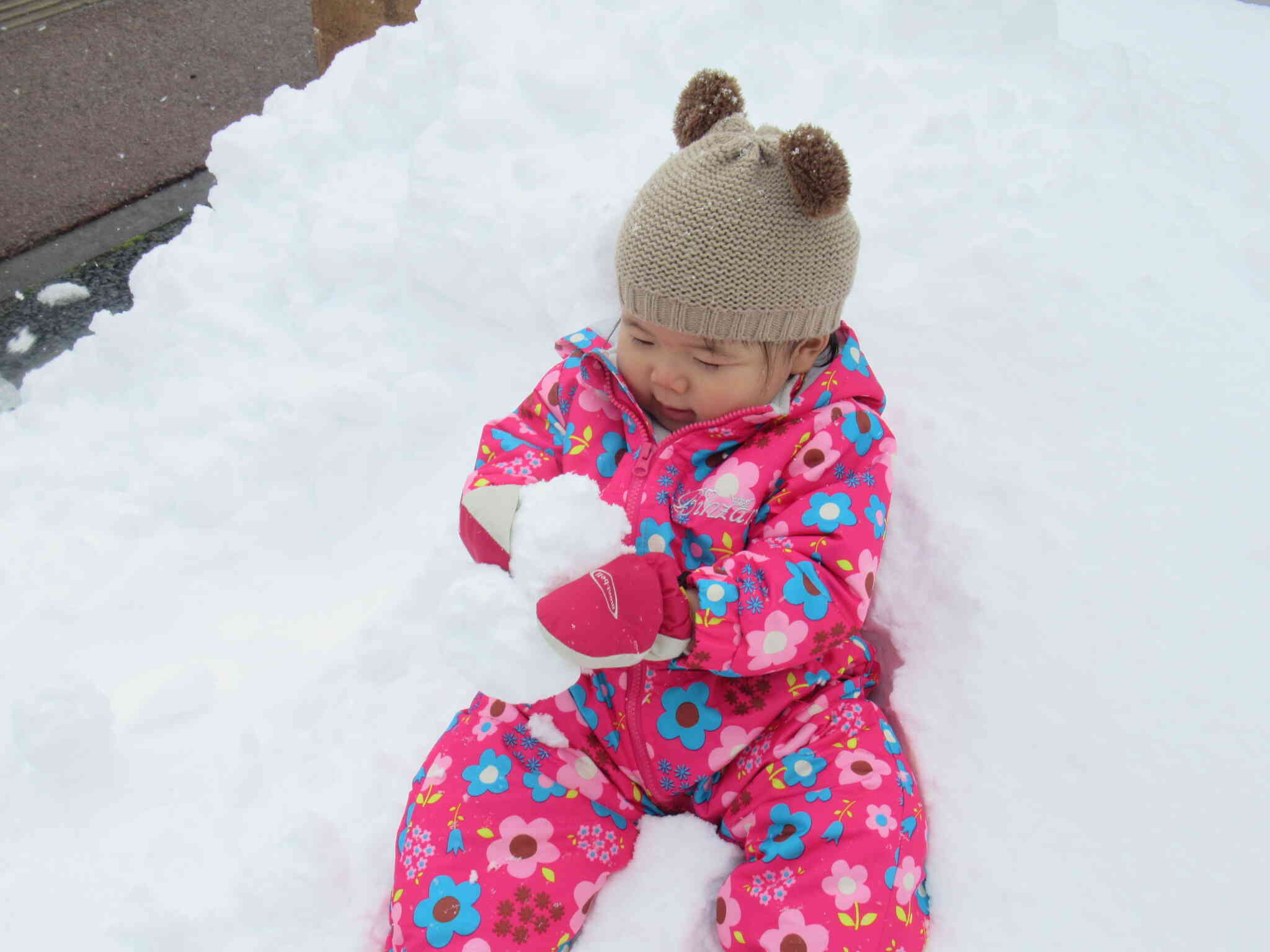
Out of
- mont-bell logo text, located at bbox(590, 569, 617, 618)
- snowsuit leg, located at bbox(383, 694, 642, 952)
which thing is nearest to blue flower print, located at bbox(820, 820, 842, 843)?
snowsuit leg, located at bbox(383, 694, 642, 952)

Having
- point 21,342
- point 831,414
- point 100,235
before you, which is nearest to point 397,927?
point 831,414

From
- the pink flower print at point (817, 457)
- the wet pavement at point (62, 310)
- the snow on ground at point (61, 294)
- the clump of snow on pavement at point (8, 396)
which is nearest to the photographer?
the pink flower print at point (817, 457)

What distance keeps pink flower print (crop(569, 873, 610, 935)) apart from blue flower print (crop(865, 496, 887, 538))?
0.68m

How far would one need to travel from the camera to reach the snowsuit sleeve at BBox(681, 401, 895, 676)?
1320 millimetres

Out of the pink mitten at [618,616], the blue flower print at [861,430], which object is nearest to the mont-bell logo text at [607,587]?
the pink mitten at [618,616]

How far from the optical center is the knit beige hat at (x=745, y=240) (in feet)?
4.25

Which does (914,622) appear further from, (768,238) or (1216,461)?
(768,238)

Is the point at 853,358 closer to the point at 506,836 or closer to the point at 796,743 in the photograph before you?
the point at 796,743

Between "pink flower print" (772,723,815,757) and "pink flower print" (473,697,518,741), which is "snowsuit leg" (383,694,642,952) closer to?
"pink flower print" (473,697,518,741)

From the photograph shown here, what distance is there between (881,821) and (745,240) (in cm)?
85

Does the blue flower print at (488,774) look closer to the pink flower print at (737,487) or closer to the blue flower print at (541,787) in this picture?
the blue flower print at (541,787)

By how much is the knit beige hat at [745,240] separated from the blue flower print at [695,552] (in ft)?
1.09

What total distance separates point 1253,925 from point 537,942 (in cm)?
95

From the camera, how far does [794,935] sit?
130 centimetres
